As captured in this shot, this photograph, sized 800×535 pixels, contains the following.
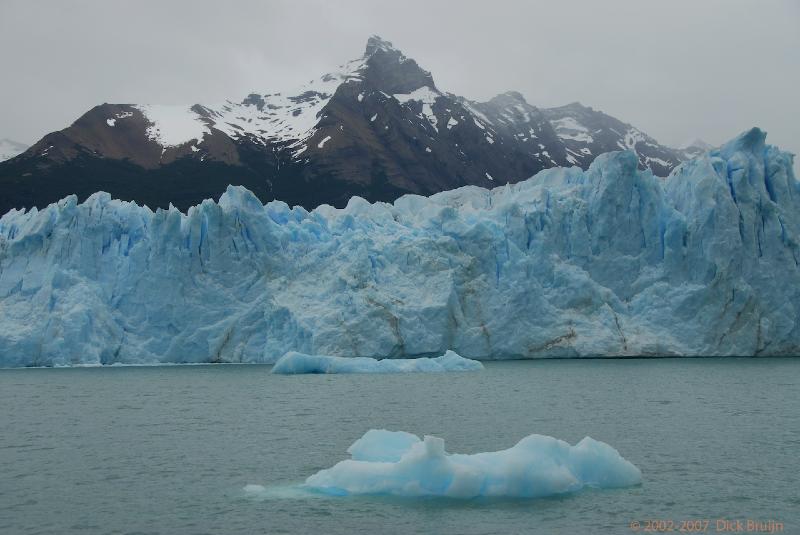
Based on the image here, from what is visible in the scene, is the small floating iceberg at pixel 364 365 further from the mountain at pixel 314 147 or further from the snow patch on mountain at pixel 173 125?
the snow patch on mountain at pixel 173 125

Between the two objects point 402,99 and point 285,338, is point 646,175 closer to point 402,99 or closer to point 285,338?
point 285,338

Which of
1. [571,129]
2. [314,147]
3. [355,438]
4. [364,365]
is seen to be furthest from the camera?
[571,129]

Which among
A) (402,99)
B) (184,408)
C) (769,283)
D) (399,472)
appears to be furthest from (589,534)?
(402,99)

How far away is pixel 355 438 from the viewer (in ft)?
56.3

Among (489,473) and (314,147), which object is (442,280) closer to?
(489,473)

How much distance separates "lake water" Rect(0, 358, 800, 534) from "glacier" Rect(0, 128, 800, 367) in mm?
4423

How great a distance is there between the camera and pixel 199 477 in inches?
522

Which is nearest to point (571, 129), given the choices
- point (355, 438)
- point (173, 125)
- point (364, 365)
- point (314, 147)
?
point (314, 147)

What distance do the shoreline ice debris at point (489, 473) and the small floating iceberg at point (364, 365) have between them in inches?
823

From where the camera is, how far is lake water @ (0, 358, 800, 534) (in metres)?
10.7

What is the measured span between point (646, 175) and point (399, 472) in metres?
30.3

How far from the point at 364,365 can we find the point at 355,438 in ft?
53.0

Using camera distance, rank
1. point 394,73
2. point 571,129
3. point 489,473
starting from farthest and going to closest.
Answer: point 571,129 → point 394,73 → point 489,473

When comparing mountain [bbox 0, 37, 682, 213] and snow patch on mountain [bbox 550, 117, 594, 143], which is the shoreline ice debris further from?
snow patch on mountain [bbox 550, 117, 594, 143]
